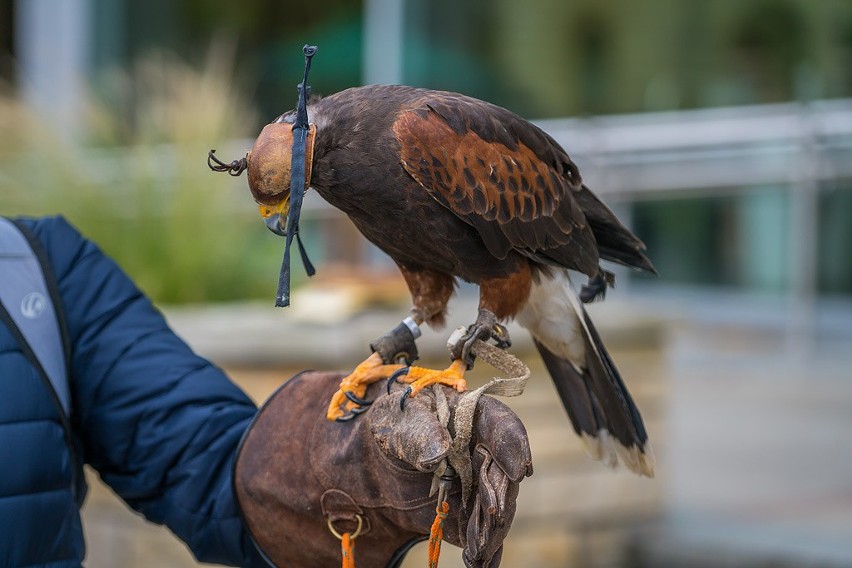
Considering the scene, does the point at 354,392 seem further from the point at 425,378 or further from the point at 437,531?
the point at 437,531

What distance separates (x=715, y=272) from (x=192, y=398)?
6211 mm

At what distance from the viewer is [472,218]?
1711 millimetres

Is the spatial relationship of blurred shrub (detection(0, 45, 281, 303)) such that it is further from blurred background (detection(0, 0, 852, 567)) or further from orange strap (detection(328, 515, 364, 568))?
orange strap (detection(328, 515, 364, 568))

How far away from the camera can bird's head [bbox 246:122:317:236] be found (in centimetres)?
147

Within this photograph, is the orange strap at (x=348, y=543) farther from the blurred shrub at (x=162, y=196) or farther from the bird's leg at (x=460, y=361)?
the blurred shrub at (x=162, y=196)

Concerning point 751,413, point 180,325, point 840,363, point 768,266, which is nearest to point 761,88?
point 768,266

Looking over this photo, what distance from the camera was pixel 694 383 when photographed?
721 centimetres

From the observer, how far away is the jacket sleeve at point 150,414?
182 cm

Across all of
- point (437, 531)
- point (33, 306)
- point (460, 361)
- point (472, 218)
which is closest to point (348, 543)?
point (437, 531)

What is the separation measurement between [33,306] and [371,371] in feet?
1.81

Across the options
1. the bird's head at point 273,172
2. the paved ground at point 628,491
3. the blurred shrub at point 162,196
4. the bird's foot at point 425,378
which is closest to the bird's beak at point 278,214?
the bird's head at point 273,172

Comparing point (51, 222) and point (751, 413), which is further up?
point (51, 222)

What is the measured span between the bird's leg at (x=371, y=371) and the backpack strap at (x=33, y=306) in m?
0.44

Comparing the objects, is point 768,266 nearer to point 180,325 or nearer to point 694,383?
point 694,383
